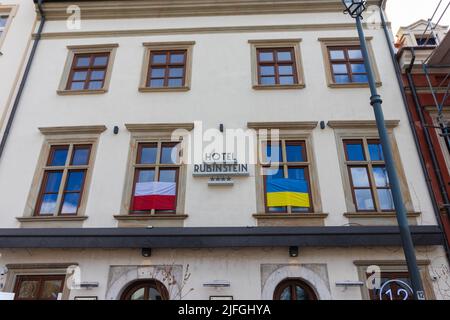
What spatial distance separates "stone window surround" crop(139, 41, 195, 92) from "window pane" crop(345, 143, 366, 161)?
4.60 metres

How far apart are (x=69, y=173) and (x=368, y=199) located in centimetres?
739

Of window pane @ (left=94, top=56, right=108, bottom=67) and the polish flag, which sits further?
window pane @ (left=94, top=56, right=108, bottom=67)

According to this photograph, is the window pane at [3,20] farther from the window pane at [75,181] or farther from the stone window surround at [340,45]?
the stone window surround at [340,45]

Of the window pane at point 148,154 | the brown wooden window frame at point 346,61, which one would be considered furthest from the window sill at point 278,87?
the window pane at point 148,154

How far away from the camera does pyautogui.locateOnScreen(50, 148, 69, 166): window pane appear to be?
9.02 metres

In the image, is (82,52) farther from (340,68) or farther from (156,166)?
(340,68)

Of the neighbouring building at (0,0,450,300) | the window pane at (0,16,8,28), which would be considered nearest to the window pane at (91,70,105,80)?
the neighbouring building at (0,0,450,300)

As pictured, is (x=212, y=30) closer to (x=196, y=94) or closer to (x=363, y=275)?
(x=196, y=94)

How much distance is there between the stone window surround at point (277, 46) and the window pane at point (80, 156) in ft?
15.8

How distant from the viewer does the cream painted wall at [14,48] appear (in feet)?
32.8

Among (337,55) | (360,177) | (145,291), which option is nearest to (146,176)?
(145,291)

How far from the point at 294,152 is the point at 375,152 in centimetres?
203

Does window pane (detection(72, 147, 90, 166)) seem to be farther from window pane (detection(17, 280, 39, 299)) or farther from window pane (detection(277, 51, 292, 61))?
window pane (detection(277, 51, 292, 61))

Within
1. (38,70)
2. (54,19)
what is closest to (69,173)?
(38,70)
